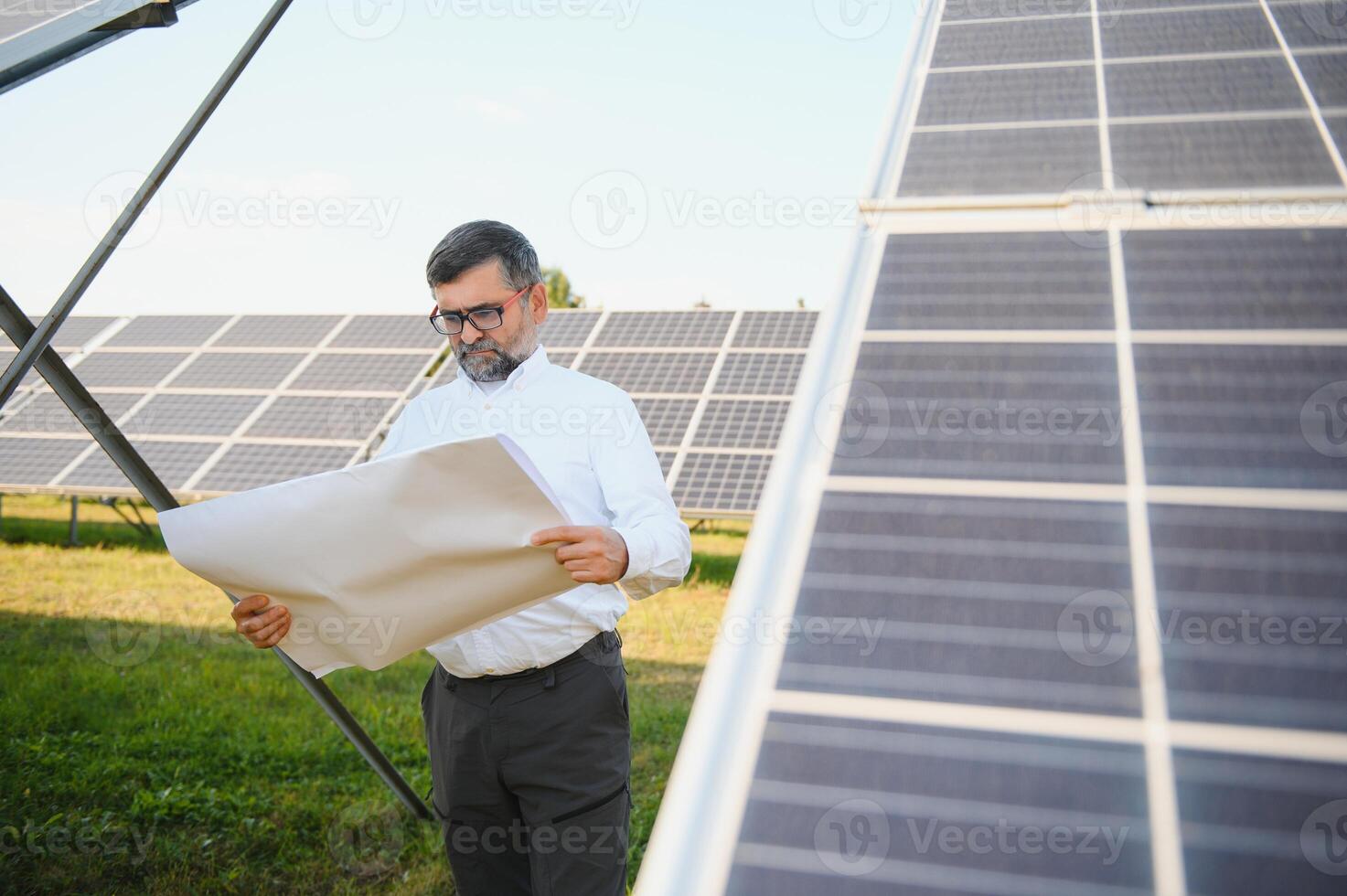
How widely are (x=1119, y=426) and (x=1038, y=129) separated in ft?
4.12

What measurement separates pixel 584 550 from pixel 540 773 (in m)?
0.78

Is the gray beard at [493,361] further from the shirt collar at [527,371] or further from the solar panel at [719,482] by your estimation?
the solar panel at [719,482]

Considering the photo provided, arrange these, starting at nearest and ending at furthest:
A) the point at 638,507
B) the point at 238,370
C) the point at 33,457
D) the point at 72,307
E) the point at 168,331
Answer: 1. the point at 72,307
2. the point at 638,507
3. the point at 33,457
4. the point at 238,370
5. the point at 168,331

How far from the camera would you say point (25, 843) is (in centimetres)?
432

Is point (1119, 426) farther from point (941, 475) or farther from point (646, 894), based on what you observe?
point (646, 894)

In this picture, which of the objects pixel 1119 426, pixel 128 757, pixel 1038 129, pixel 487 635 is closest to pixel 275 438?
pixel 128 757

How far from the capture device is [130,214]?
2367mm

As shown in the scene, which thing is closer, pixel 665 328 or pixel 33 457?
pixel 33 457

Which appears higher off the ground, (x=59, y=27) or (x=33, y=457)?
(x=59, y=27)

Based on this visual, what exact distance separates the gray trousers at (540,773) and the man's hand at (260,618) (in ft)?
1.69

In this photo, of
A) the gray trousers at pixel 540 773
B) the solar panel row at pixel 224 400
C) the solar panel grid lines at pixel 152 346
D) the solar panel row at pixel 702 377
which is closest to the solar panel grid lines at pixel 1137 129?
the gray trousers at pixel 540 773

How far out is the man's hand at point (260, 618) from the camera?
235 centimetres

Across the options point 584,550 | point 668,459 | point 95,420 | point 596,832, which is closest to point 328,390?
point 668,459

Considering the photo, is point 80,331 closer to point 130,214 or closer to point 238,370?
point 238,370
